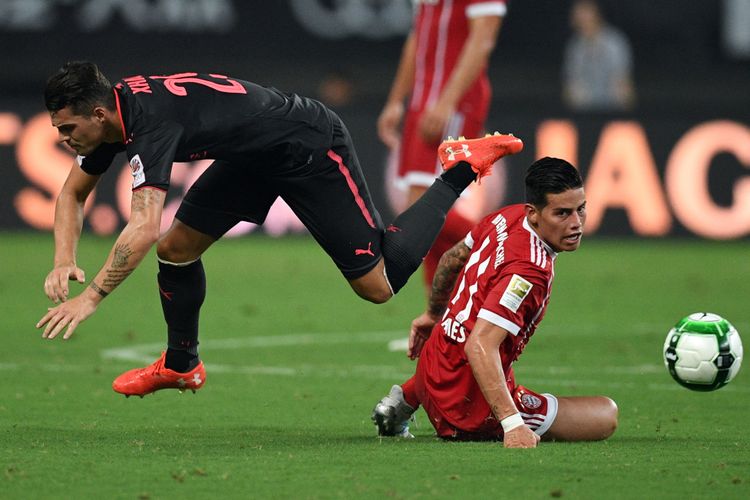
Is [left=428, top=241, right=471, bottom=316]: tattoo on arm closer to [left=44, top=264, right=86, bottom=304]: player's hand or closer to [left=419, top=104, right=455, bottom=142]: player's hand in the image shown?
[left=44, top=264, right=86, bottom=304]: player's hand

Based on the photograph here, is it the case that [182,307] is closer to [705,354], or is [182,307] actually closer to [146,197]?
[146,197]

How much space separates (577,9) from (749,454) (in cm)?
1317

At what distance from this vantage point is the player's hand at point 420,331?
6.69 m

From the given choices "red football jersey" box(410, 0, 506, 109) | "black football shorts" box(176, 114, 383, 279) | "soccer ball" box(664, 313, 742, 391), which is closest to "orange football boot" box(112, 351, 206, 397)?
"black football shorts" box(176, 114, 383, 279)

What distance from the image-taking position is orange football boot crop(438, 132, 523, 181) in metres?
7.23

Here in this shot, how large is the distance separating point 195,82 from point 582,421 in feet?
7.20

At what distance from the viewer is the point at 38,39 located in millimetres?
19094

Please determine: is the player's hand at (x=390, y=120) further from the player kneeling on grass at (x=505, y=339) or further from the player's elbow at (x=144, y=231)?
the player's elbow at (x=144, y=231)

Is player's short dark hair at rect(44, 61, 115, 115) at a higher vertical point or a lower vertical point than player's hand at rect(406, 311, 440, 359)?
higher

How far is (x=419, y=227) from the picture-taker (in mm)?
7254

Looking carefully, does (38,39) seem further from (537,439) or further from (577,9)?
(537,439)

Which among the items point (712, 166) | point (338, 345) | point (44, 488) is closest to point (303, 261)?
point (712, 166)

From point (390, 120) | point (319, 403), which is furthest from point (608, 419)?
point (390, 120)

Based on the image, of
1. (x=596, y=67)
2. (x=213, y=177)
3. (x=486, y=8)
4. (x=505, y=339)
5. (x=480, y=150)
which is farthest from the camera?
(x=596, y=67)
